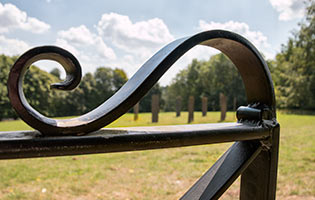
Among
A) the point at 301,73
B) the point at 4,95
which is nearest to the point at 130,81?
the point at 4,95

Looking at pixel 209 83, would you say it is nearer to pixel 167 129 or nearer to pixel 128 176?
pixel 128 176

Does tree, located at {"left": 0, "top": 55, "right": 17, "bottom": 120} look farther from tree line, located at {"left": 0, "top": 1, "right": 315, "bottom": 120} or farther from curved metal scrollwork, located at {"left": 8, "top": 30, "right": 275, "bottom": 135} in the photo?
curved metal scrollwork, located at {"left": 8, "top": 30, "right": 275, "bottom": 135}

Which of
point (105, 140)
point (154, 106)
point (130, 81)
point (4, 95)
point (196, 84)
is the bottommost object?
point (154, 106)

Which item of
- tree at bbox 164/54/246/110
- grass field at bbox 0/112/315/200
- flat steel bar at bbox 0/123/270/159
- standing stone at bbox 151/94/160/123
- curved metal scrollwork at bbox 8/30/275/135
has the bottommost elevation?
grass field at bbox 0/112/315/200

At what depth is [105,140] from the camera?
68 cm

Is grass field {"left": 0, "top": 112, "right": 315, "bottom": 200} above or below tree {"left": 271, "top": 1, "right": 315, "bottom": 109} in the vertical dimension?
below

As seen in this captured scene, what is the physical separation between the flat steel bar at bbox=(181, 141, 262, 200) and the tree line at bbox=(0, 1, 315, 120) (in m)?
13.2

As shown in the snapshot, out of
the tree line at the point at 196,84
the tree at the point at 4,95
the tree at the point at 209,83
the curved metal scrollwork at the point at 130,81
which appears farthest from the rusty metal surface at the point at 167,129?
the tree at the point at 209,83

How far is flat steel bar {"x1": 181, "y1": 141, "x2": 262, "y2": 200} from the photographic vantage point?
0.89 m

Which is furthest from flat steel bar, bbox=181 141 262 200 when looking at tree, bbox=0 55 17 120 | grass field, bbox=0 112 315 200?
tree, bbox=0 55 17 120

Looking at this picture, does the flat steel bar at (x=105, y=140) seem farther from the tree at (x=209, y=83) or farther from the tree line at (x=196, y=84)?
the tree at (x=209, y=83)

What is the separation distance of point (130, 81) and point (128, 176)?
3173 millimetres

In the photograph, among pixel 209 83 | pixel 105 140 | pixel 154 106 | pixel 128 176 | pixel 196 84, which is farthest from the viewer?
pixel 196 84

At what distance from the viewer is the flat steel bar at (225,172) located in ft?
2.93
